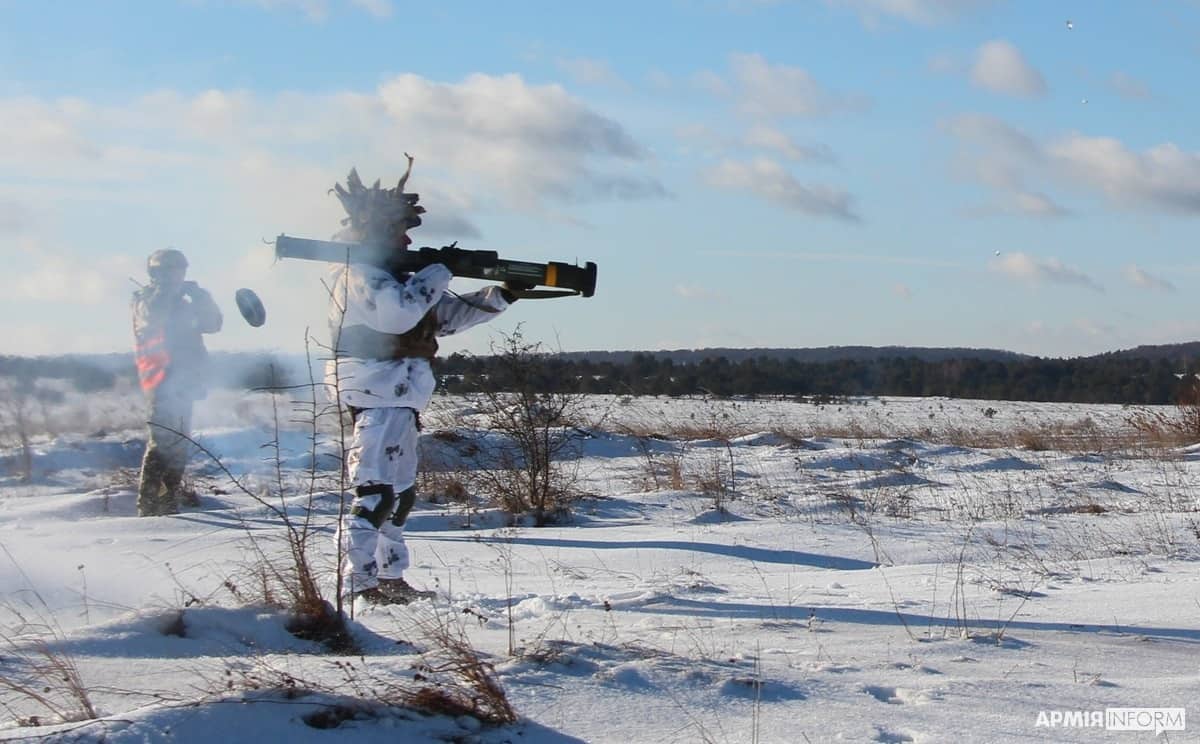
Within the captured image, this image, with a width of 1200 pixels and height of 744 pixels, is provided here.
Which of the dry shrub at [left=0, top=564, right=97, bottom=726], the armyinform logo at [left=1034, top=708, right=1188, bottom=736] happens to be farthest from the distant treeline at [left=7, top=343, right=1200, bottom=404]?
the armyinform logo at [left=1034, top=708, right=1188, bottom=736]

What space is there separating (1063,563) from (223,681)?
16.4 ft

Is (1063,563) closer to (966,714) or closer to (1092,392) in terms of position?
(966,714)

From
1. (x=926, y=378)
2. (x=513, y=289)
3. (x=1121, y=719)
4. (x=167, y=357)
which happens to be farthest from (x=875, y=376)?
(x=1121, y=719)

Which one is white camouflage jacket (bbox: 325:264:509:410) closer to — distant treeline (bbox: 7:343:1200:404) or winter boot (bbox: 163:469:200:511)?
winter boot (bbox: 163:469:200:511)

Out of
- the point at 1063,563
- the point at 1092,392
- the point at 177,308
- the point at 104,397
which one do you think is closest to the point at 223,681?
the point at 1063,563

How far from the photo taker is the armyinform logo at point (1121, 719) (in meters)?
2.82

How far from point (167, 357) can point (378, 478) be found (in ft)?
13.8

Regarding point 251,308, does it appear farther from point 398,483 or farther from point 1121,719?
point 1121,719

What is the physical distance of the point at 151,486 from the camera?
340 inches

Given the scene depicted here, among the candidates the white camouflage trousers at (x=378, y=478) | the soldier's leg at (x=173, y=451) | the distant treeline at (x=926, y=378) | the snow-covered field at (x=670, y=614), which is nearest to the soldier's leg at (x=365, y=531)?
the white camouflage trousers at (x=378, y=478)

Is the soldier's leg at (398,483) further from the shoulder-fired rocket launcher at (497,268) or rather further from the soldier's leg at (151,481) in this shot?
the soldier's leg at (151,481)

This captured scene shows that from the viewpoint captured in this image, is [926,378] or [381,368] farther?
[926,378]

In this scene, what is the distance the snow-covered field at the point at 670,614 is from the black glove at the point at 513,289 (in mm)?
1404

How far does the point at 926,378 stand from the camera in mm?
46500
